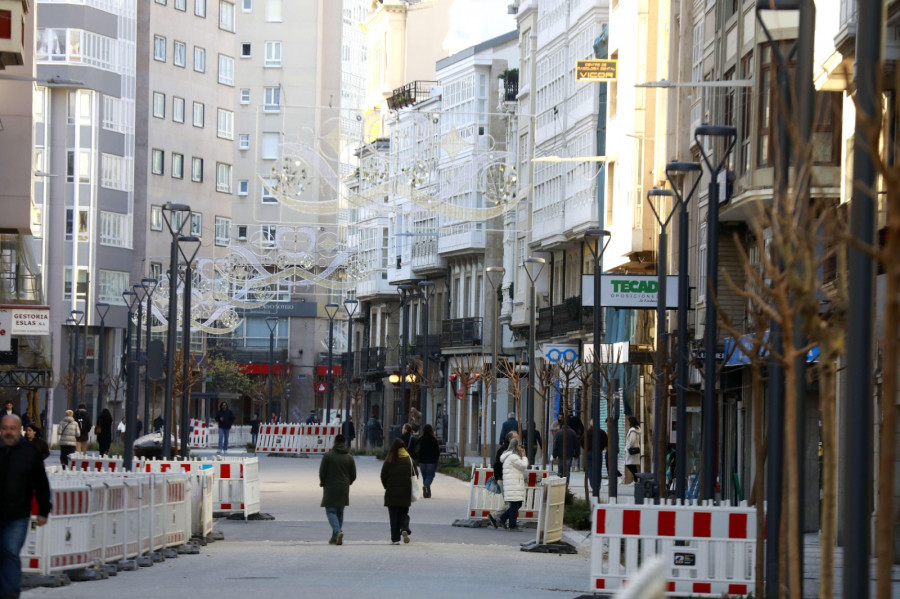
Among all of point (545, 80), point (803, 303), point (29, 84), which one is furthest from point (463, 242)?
point (803, 303)

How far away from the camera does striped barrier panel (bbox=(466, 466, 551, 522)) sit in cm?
3108

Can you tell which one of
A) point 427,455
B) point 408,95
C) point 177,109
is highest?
point 177,109

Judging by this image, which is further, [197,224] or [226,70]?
[226,70]

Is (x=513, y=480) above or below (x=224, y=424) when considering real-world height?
above

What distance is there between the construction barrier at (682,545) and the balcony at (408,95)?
67.7m

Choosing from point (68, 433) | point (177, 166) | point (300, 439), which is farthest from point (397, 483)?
point (177, 166)

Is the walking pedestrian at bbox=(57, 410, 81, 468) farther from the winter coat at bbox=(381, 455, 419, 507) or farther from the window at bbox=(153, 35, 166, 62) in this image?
the window at bbox=(153, 35, 166, 62)

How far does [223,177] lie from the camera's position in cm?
11081

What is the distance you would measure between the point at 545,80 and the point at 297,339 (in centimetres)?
6108

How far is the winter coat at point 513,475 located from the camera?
28.5m

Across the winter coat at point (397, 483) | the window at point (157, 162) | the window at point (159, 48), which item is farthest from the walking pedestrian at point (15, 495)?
the window at point (159, 48)

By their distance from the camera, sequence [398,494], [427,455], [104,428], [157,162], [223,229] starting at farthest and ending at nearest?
[223,229], [157,162], [104,428], [427,455], [398,494]

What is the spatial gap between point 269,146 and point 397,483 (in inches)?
4045

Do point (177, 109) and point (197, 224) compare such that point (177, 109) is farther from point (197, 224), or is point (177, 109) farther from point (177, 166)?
point (197, 224)
